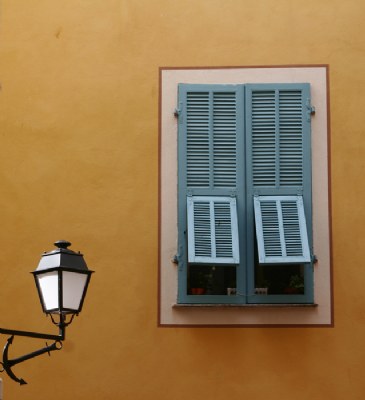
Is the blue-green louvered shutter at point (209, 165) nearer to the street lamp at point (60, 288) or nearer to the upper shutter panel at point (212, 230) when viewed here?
the upper shutter panel at point (212, 230)

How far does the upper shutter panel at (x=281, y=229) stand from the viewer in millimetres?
8711

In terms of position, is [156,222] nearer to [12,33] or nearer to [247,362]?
[247,362]

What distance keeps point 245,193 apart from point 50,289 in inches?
115

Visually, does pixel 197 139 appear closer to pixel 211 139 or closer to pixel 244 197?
pixel 211 139

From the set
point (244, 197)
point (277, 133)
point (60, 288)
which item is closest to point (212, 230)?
point (244, 197)

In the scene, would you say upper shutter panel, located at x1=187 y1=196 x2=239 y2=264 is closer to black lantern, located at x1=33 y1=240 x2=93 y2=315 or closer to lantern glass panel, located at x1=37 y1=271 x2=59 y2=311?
black lantern, located at x1=33 y1=240 x2=93 y2=315

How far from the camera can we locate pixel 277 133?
9148mm

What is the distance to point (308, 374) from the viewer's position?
874 cm

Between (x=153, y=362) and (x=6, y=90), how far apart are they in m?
2.87

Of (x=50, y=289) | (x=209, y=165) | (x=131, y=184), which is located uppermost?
(x=209, y=165)

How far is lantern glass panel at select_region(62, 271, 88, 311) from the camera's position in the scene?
6555 millimetres

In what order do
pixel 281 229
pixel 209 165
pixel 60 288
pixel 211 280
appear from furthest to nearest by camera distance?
pixel 209 165
pixel 211 280
pixel 281 229
pixel 60 288

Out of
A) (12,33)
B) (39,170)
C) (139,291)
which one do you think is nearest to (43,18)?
(12,33)

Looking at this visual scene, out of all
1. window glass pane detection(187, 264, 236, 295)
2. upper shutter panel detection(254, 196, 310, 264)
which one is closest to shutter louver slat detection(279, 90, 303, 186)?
upper shutter panel detection(254, 196, 310, 264)
